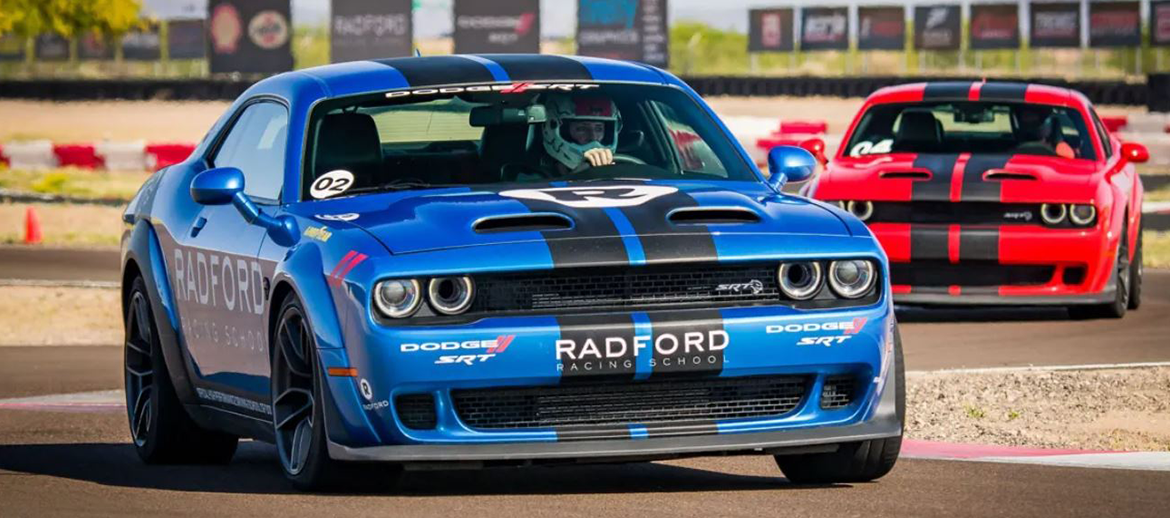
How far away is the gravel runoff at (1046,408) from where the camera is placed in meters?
9.21

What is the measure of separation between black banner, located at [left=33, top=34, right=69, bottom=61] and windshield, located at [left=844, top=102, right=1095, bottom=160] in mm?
71948

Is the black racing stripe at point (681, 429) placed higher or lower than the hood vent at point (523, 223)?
lower

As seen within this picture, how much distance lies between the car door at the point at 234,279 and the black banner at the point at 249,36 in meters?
53.3

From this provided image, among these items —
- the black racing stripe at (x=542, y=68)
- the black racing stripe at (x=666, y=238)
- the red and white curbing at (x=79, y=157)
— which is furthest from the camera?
the red and white curbing at (x=79, y=157)

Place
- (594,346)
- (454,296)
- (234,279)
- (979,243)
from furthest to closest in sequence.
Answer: (979,243) < (234,279) < (454,296) < (594,346)

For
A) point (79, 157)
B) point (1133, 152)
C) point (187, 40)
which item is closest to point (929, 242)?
point (1133, 152)

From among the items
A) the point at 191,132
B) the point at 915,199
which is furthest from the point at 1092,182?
the point at 191,132

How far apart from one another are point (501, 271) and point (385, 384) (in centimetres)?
46

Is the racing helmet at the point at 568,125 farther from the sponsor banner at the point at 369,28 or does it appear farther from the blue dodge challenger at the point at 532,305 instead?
the sponsor banner at the point at 369,28

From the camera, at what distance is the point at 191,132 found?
5856cm

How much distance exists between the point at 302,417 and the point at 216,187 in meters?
0.95

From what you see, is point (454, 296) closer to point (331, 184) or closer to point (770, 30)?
point (331, 184)

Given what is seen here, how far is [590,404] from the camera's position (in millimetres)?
6980

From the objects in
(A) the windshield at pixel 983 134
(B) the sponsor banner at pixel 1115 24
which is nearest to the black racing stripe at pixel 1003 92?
(A) the windshield at pixel 983 134
